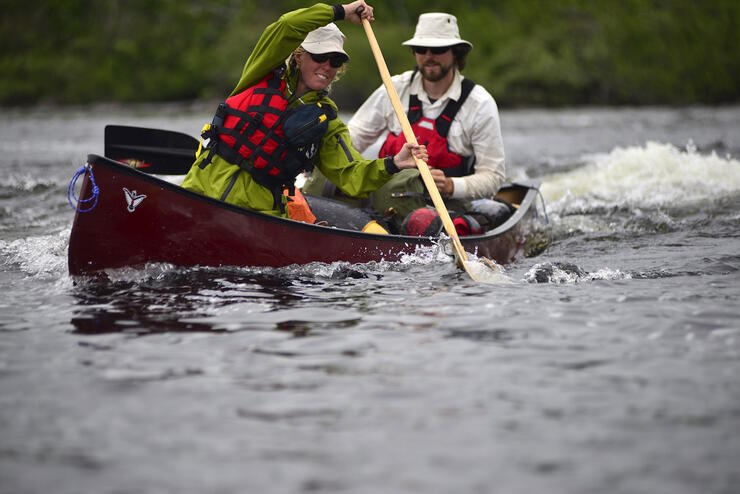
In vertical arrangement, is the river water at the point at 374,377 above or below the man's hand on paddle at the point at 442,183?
below

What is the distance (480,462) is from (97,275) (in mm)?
2873

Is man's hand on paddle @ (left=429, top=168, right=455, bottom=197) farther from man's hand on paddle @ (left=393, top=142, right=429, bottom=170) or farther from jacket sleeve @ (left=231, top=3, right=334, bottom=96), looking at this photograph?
jacket sleeve @ (left=231, top=3, right=334, bottom=96)

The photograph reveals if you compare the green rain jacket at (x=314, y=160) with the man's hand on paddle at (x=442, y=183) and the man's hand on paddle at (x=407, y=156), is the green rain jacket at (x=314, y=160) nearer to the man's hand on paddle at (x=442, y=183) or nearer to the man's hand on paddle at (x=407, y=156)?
the man's hand on paddle at (x=407, y=156)

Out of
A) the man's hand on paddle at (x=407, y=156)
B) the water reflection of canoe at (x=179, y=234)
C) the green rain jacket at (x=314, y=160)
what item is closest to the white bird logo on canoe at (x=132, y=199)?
the water reflection of canoe at (x=179, y=234)

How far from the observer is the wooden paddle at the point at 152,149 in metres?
5.90

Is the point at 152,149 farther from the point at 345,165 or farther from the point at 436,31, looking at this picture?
the point at 436,31

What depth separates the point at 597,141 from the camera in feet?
59.2

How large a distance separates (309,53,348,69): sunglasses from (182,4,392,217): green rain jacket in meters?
0.16

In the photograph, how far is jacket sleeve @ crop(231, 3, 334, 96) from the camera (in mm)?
4902

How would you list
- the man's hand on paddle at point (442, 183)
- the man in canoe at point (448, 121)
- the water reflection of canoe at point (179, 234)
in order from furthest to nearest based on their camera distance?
the man in canoe at point (448, 121)
the man's hand on paddle at point (442, 183)
the water reflection of canoe at point (179, 234)

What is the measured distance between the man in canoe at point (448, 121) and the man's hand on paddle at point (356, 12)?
992 millimetres

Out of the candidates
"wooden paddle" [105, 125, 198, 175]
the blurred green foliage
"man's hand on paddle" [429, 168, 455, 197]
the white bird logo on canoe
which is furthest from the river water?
the blurred green foliage

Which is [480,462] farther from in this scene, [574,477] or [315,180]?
[315,180]

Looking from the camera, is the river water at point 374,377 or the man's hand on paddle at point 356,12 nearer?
the river water at point 374,377
